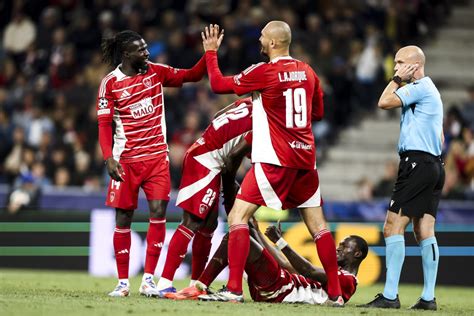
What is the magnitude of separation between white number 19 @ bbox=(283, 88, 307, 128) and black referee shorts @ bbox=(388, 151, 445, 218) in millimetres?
1087

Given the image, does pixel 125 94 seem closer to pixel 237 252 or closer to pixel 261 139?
pixel 261 139

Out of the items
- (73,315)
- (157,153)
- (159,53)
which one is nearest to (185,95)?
(159,53)

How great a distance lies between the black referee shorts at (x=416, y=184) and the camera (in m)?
10.2

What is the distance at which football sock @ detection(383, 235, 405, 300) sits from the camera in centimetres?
1016

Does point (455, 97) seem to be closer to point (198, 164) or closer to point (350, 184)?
point (350, 184)

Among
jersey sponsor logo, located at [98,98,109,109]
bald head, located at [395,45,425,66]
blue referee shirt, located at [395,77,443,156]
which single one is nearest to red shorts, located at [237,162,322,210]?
blue referee shirt, located at [395,77,443,156]

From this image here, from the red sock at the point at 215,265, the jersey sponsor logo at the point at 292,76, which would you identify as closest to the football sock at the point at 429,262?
the red sock at the point at 215,265

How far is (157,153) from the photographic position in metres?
10.6

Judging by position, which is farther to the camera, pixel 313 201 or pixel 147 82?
pixel 147 82

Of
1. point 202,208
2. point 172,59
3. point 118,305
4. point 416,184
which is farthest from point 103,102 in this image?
point 172,59

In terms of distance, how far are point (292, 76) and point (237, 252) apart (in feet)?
5.21

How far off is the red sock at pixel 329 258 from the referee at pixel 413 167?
0.38 m

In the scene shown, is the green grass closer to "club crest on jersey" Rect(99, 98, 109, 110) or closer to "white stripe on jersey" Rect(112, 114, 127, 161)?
"white stripe on jersey" Rect(112, 114, 127, 161)

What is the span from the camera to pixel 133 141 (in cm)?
1056
